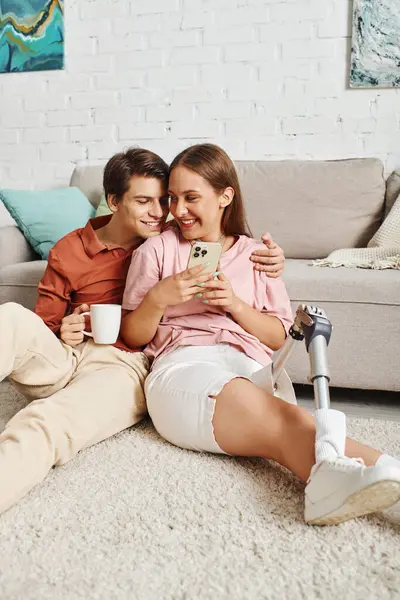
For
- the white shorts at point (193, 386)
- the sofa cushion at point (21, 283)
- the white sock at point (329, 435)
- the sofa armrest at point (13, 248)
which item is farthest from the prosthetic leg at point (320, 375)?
the sofa armrest at point (13, 248)

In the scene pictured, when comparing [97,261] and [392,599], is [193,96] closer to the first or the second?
[97,261]

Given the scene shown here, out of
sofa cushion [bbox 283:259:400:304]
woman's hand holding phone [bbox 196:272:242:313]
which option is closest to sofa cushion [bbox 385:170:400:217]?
sofa cushion [bbox 283:259:400:304]

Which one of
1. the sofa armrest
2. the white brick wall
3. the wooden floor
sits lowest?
the wooden floor

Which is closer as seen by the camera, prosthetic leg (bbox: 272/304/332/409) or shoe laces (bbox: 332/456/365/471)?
shoe laces (bbox: 332/456/365/471)

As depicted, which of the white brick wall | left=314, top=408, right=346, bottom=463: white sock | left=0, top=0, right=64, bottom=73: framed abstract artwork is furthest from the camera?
left=0, top=0, right=64, bottom=73: framed abstract artwork

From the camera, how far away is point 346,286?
1884 mm

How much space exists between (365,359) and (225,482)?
821mm

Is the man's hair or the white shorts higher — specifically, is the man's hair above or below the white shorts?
above

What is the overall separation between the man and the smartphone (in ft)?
0.58

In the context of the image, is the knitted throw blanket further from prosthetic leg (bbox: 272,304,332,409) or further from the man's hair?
prosthetic leg (bbox: 272,304,332,409)

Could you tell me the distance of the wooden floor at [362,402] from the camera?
6.14ft

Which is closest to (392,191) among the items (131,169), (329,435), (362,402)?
(362,402)

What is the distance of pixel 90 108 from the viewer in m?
3.12

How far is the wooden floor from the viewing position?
6.14 feet
